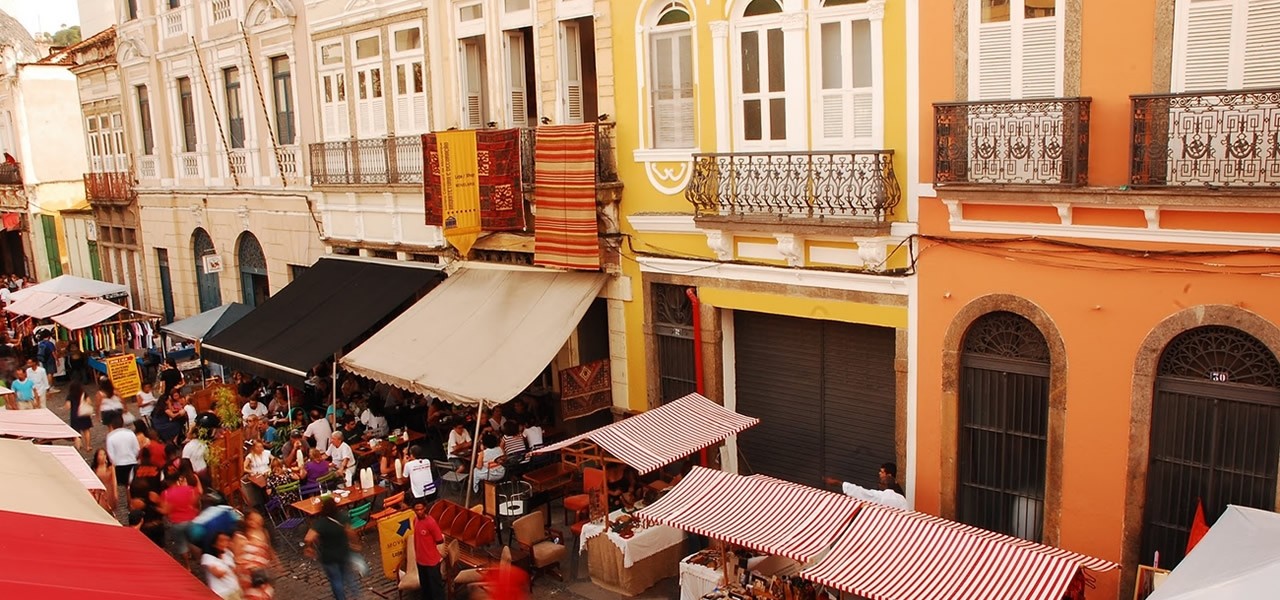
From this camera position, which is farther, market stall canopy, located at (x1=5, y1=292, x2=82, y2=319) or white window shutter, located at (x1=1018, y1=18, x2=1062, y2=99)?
market stall canopy, located at (x1=5, y1=292, x2=82, y2=319)

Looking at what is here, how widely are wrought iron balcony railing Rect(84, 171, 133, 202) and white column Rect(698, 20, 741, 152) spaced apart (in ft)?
64.4

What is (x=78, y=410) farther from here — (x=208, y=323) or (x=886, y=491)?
(x=886, y=491)

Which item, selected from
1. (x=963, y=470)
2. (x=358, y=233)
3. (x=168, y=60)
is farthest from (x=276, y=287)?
(x=963, y=470)

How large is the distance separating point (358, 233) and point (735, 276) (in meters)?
8.28

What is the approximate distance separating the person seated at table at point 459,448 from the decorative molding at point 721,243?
4.58 meters

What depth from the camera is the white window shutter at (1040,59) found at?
9570 millimetres

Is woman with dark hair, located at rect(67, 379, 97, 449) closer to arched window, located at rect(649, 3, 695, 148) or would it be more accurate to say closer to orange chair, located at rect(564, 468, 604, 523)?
orange chair, located at rect(564, 468, 604, 523)

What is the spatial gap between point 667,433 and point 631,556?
54.9 inches

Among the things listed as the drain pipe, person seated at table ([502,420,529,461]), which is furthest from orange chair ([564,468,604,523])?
the drain pipe

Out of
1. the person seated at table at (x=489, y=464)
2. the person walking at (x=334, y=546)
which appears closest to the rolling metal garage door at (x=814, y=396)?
the person seated at table at (x=489, y=464)

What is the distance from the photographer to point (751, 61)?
12.1 metres

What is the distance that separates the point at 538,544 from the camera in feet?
38.4

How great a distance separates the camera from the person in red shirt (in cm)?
1030

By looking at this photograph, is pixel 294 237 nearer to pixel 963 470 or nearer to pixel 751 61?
pixel 751 61
